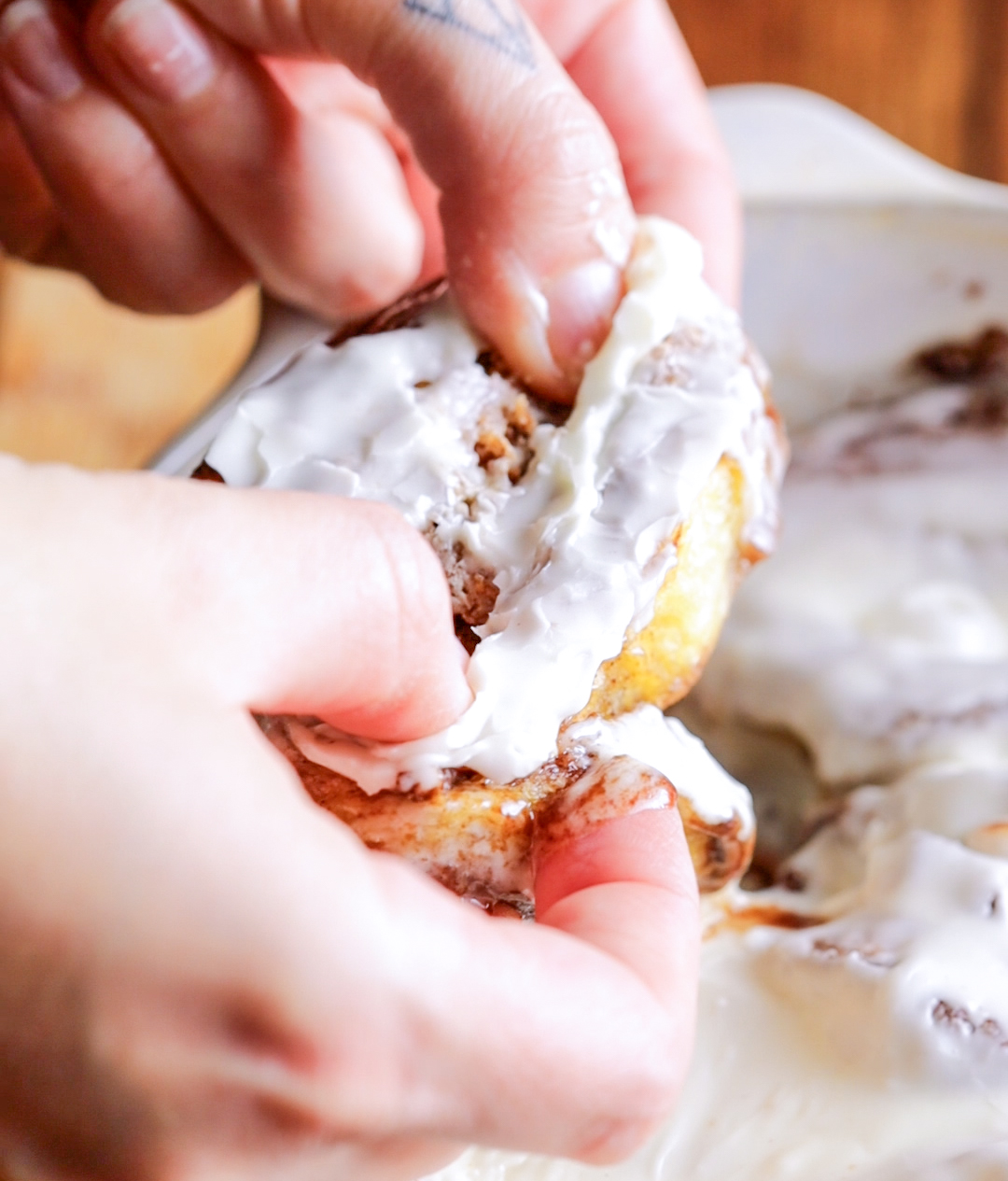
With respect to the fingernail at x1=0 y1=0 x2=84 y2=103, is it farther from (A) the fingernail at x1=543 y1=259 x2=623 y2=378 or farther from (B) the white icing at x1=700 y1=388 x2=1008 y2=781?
(B) the white icing at x1=700 y1=388 x2=1008 y2=781

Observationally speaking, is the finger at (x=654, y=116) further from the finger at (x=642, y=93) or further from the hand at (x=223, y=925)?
the hand at (x=223, y=925)

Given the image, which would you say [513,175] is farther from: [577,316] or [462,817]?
[462,817]

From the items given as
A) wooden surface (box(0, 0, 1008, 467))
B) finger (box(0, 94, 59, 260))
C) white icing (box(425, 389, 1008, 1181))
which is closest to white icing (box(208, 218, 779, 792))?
white icing (box(425, 389, 1008, 1181))

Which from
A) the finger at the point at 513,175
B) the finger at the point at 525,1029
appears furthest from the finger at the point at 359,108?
the finger at the point at 525,1029

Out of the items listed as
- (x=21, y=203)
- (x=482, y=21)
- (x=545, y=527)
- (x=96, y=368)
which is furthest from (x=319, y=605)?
(x=96, y=368)

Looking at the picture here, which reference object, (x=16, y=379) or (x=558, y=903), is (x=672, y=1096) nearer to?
(x=558, y=903)

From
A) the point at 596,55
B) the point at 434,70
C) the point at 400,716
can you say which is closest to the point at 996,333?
the point at 596,55
